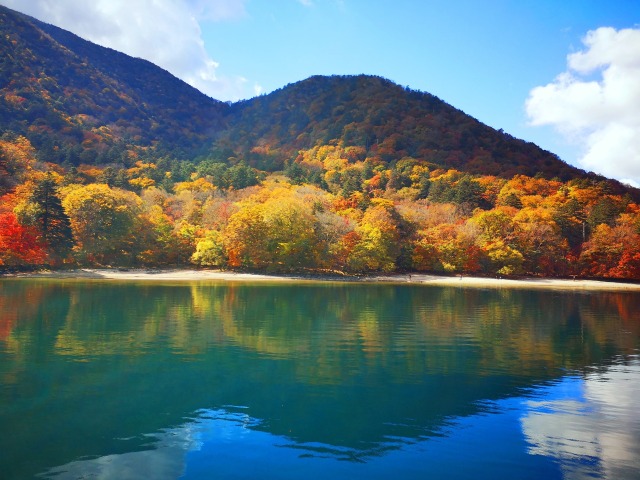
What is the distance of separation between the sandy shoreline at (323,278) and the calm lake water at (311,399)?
119ft

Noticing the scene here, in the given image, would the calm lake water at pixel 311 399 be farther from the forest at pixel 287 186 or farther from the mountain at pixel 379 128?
the mountain at pixel 379 128

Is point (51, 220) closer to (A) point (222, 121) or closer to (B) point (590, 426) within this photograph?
(B) point (590, 426)

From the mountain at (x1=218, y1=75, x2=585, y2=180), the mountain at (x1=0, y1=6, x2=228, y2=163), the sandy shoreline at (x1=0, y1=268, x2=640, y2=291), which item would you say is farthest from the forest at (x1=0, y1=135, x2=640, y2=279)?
the mountain at (x1=0, y1=6, x2=228, y2=163)

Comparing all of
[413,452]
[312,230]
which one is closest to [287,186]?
[312,230]

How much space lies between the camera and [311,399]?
46.3 feet

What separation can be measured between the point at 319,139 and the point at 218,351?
5139 inches

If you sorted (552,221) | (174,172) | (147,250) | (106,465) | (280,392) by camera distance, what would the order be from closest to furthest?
(106,465), (280,392), (147,250), (552,221), (174,172)

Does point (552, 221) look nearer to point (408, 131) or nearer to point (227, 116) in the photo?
point (408, 131)

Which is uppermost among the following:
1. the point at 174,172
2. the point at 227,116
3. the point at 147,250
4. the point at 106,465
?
the point at 227,116

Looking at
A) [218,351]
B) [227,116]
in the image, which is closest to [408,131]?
[227,116]

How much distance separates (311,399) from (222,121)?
184732mm

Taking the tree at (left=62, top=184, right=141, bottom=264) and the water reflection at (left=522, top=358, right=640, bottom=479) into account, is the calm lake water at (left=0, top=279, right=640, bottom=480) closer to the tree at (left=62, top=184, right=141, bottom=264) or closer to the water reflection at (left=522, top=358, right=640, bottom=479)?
the water reflection at (left=522, top=358, right=640, bottom=479)

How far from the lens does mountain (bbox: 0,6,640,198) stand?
401 feet

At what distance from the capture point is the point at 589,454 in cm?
1066
